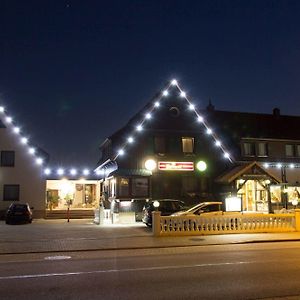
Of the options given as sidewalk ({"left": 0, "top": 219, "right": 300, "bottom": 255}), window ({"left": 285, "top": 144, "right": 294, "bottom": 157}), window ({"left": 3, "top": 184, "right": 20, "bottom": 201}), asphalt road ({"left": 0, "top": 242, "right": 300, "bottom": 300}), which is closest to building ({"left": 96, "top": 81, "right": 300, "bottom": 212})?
window ({"left": 285, "top": 144, "right": 294, "bottom": 157})

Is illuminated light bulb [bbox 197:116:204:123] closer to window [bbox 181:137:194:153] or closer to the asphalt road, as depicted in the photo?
window [bbox 181:137:194:153]

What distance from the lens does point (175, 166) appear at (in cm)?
3209

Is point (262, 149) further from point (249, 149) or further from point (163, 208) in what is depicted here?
point (163, 208)

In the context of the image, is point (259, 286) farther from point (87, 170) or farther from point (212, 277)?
point (87, 170)

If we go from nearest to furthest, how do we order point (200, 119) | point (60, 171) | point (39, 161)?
point (200, 119) < point (39, 161) < point (60, 171)

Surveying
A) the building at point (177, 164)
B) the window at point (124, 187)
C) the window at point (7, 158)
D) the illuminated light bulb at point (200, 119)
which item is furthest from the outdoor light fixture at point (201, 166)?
the window at point (7, 158)

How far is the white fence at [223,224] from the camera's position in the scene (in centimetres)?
2081

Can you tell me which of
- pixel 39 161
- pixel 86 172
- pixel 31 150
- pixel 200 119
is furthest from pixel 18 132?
pixel 200 119

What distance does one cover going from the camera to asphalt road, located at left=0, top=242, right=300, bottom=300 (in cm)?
851

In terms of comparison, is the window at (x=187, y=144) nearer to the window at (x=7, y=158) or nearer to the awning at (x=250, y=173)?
the awning at (x=250, y=173)

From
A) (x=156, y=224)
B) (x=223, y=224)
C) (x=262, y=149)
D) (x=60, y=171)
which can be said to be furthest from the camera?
(x=60, y=171)

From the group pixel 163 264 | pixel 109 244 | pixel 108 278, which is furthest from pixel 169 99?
pixel 108 278

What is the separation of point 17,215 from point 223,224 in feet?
48.7

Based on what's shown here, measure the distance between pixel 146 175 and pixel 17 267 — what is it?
772 inches
